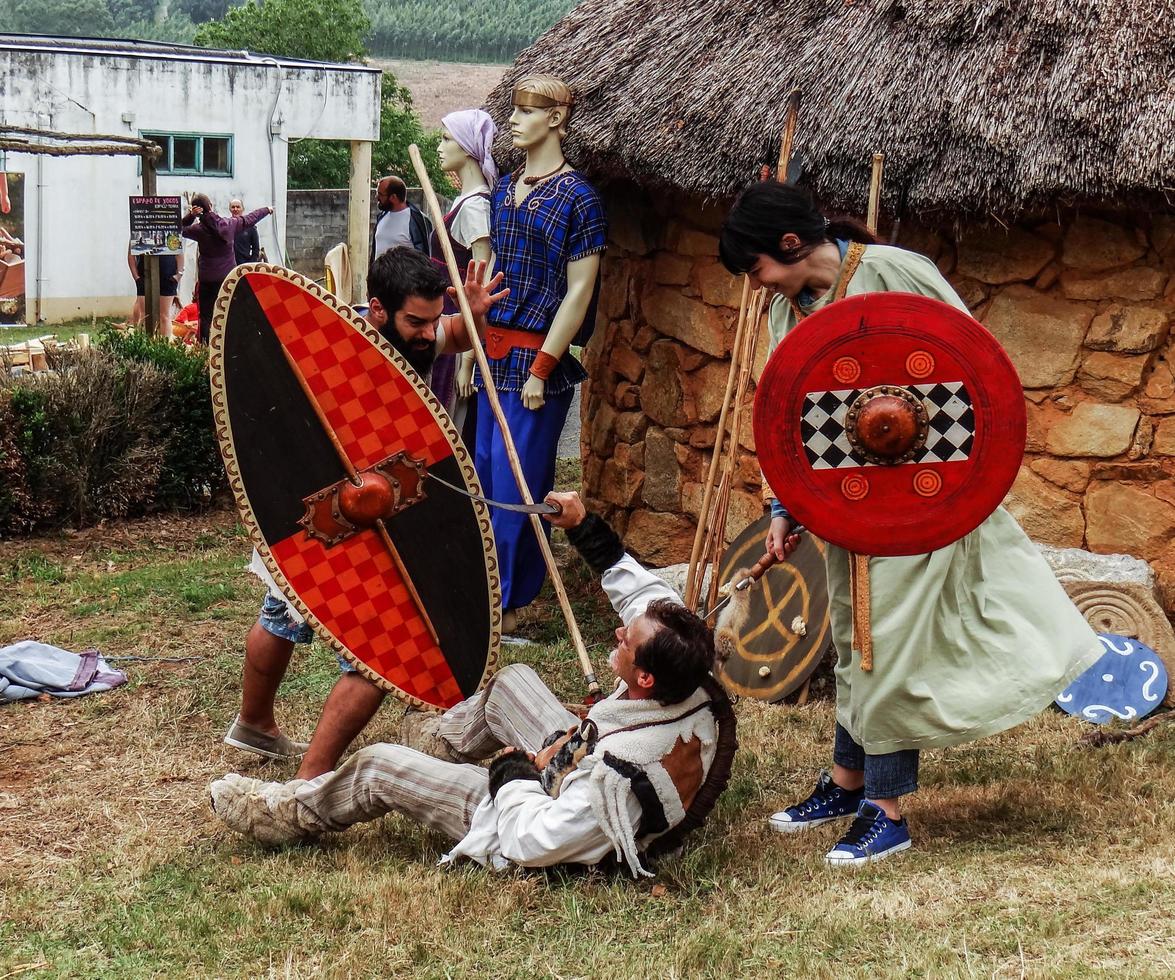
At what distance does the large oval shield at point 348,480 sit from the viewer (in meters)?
3.84

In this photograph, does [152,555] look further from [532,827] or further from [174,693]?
[532,827]

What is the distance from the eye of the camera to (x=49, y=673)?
526cm

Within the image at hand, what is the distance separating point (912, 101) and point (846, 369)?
2.14 m

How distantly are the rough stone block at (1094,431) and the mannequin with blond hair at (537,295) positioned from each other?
172 cm

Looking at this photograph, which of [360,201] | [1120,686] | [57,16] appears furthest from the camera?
[57,16]

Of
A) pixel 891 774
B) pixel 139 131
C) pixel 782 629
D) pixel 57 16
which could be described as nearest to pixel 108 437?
pixel 782 629

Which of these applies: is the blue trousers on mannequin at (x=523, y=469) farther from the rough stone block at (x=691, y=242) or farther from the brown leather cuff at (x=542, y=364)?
the rough stone block at (x=691, y=242)

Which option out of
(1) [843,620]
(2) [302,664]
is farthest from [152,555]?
(1) [843,620]

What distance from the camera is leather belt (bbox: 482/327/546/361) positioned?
562 centimetres

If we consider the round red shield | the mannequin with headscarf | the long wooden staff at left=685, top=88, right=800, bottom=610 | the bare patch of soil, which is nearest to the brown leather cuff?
the mannequin with headscarf

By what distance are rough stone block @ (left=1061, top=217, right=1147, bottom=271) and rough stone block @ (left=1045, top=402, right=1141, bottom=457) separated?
0.47 meters

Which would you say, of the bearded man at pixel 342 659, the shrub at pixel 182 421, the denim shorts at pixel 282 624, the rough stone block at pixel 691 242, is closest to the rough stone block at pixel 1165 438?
the rough stone block at pixel 691 242

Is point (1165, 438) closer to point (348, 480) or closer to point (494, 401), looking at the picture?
point (494, 401)

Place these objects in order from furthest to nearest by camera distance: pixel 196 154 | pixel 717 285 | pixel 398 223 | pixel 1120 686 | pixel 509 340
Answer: pixel 196 154
pixel 398 223
pixel 717 285
pixel 509 340
pixel 1120 686
